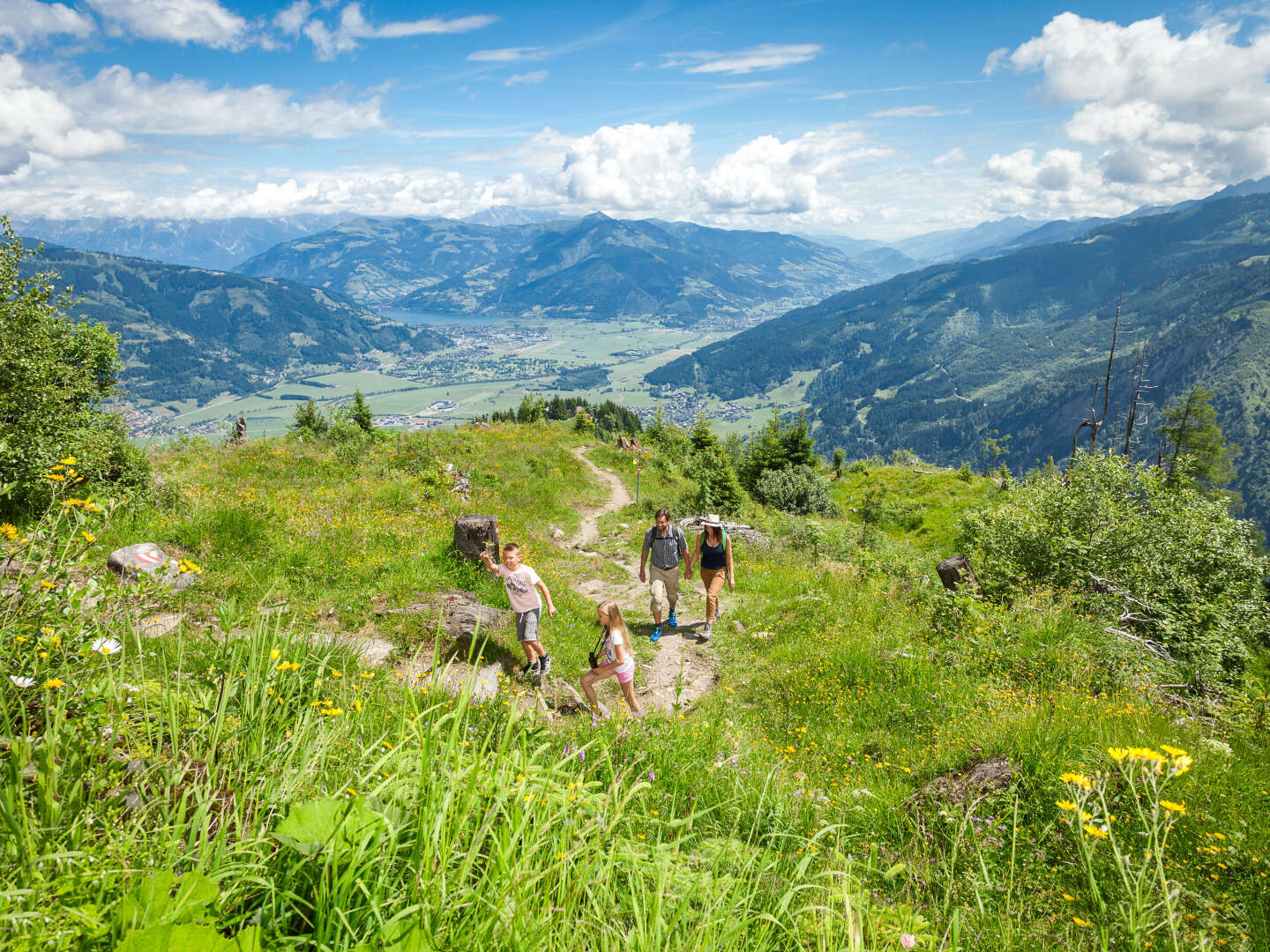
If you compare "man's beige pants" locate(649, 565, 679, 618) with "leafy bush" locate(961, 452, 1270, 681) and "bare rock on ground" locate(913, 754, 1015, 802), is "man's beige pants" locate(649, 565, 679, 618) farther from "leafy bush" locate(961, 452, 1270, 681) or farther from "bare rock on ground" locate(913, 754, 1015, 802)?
"leafy bush" locate(961, 452, 1270, 681)

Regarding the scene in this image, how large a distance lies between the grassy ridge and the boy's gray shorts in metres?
0.96

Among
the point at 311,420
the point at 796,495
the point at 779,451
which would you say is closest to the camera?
the point at 796,495

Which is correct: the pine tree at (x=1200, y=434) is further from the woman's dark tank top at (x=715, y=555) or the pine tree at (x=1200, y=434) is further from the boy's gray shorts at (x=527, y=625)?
the boy's gray shorts at (x=527, y=625)

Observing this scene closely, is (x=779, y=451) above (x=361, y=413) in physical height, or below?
below

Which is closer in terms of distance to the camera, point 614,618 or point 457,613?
point 614,618

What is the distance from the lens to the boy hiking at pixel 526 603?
331 inches

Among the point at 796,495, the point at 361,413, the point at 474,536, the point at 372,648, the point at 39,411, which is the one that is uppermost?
the point at 39,411

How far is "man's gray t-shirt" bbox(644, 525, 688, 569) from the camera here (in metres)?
11.0

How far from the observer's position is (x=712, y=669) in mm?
10086

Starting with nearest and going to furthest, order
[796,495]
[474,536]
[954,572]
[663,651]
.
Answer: [663,651] < [474,536] < [954,572] < [796,495]

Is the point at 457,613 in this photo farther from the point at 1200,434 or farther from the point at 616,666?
the point at 1200,434

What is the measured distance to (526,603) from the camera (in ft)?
27.6

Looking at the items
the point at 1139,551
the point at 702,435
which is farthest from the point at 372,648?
the point at 702,435

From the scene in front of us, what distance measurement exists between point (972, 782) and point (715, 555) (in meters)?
6.28
